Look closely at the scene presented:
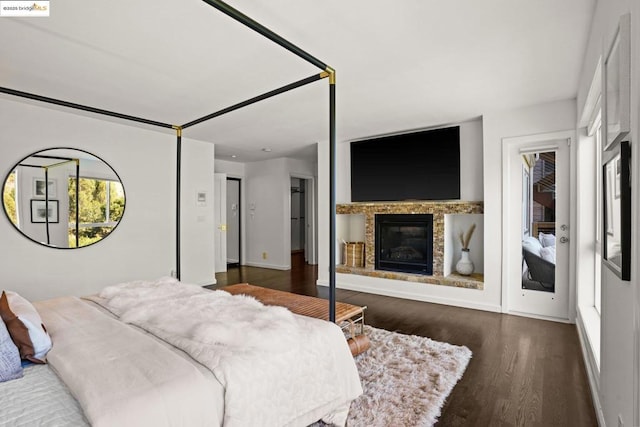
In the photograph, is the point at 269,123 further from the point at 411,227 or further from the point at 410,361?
the point at 410,361

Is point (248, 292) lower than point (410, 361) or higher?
higher

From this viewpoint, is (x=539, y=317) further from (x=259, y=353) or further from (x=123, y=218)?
(x=123, y=218)

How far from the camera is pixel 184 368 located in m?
1.22

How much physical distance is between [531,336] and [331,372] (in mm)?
2476

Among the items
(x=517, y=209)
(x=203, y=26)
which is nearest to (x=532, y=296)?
(x=517, y=209)

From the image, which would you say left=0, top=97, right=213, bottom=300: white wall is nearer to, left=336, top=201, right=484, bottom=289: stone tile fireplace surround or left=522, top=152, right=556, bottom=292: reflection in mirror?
left=336, top=201, right=484, bottom=289: stone tile fireplace surround

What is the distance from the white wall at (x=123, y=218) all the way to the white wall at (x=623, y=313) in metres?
4.86

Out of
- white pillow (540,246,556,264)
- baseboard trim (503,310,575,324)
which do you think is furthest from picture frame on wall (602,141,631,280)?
baseboard trim (503,310,575,324)

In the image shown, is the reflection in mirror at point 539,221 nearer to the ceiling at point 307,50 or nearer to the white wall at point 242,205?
the ceiling at point 307,50

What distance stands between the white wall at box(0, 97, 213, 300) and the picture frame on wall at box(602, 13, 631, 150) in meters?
4.88

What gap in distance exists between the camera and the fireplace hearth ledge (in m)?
4.10

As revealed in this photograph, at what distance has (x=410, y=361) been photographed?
2537 mm

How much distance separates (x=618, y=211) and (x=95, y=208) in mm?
4911

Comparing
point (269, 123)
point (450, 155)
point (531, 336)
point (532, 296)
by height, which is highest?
point (269, 123)
